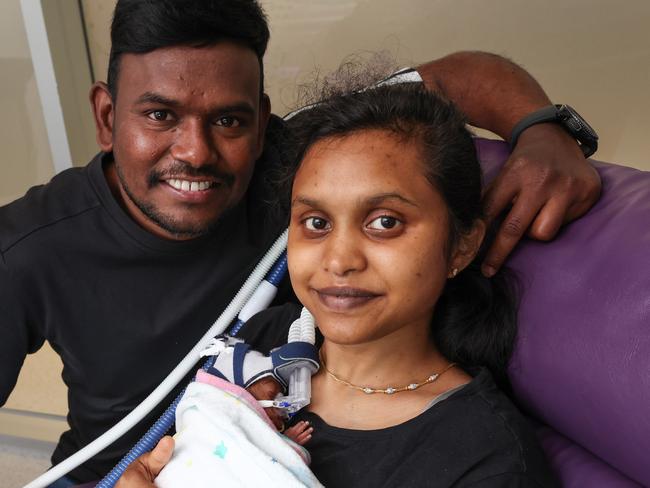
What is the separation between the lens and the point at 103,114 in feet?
4.32

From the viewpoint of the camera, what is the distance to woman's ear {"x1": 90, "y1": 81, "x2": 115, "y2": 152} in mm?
1301

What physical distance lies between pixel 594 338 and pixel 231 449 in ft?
1.62

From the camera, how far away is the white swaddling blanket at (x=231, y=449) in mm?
853

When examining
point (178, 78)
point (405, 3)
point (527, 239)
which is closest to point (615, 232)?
point (527, 239)

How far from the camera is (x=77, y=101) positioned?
225 centimetres

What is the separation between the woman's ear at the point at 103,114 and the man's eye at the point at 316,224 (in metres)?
0.55

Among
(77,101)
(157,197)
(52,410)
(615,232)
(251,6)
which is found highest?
(251,6)

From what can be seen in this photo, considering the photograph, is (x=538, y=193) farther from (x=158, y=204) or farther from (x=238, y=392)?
(x=158, y=204)

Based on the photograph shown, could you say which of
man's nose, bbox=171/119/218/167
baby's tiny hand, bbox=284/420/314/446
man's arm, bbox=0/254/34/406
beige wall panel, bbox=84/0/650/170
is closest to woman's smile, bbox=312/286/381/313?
baby's tiny hand, bbox=284/420/314/446

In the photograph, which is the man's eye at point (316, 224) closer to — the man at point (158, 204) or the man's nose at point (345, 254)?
the man's nose at point (345, 254)

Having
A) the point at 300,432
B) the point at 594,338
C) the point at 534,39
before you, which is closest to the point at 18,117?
the point at 534,39

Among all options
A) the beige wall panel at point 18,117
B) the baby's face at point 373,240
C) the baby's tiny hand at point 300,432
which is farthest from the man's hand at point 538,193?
the beige wall panel at point 18,117

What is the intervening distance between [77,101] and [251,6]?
4.03ft

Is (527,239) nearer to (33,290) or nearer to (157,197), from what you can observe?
(157,197)
